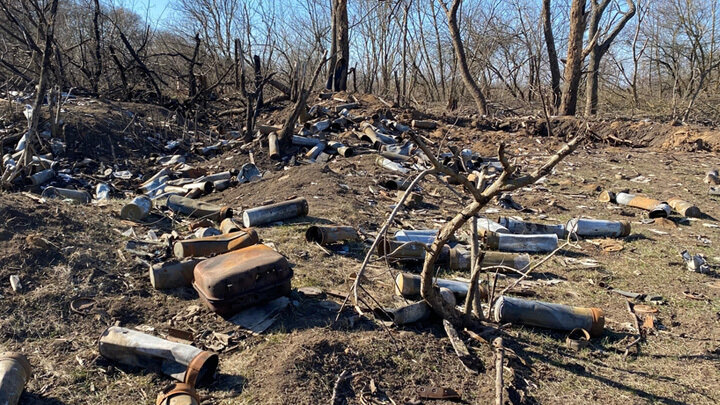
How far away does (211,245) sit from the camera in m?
3.71

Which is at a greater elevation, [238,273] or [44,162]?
[44,162]

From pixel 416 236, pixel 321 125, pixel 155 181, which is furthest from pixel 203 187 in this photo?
pixel 321 125

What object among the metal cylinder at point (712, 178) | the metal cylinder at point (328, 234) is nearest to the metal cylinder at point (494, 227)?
the metal cylinder at point (328, 234)

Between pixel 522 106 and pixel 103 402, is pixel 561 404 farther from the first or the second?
pixel 522 106

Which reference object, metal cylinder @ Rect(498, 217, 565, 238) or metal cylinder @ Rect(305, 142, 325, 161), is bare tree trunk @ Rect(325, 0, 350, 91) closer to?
metal cylinder @ Rect(305, 142, 325, 161)

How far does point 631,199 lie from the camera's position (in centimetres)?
638

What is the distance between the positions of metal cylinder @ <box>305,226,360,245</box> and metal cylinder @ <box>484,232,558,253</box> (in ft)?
4.18

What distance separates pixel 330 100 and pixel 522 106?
6.98 meters

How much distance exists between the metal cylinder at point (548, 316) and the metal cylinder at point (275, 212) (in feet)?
8.06

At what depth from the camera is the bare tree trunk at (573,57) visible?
1273 cm

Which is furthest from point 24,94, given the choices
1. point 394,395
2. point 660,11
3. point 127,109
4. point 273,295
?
point 660,11

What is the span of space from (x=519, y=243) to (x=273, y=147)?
4891 mm

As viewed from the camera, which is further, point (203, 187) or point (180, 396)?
point (203, 187)

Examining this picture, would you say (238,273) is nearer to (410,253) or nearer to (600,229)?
(410,253)
